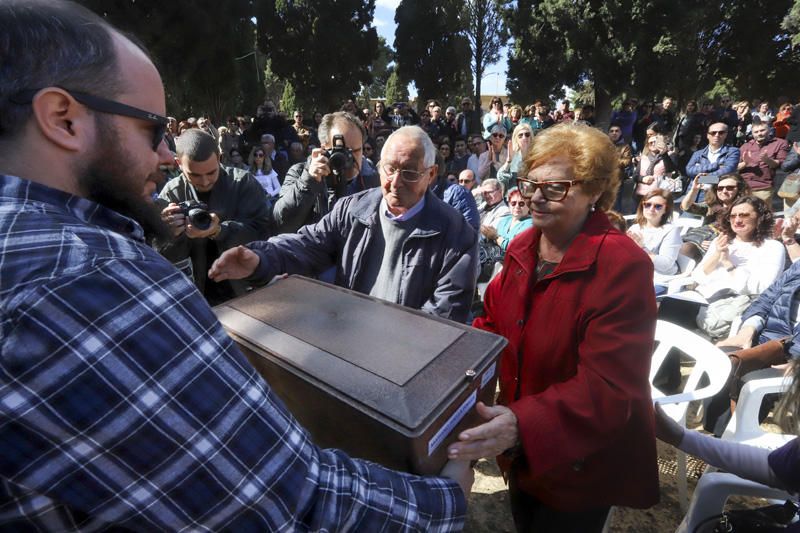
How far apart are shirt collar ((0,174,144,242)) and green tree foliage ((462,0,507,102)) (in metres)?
27.7

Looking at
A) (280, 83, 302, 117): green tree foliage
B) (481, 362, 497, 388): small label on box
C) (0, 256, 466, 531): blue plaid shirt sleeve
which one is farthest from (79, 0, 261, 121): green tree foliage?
(0, 256, 466, 531): blue plaid shirt sleeve

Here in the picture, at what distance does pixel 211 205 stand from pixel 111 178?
8.18 feet

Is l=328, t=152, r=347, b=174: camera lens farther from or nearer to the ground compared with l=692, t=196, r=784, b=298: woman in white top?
farther from the ground

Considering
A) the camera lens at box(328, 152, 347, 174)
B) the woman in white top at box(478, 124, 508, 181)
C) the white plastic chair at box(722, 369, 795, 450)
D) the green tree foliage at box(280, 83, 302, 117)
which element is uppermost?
the green tree foliage at box(280, 83, 302, 117)

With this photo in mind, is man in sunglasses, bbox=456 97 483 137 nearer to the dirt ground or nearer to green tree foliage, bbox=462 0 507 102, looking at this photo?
the dirt ground

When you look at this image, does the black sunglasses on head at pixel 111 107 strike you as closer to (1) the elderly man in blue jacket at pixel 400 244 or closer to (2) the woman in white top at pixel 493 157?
(1) the elderly man in blue jacket at pixel 400 244

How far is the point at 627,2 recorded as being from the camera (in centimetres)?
1650

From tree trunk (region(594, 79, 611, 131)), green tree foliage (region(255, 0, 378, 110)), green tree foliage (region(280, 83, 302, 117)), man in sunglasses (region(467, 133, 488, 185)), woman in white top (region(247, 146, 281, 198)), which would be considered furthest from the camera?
green tree foliage (region(280, 83, 302, 117))

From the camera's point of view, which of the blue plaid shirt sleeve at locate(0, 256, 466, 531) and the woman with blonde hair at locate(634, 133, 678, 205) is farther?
the woman with blonde hair at locate(634, 133, 678, 205)

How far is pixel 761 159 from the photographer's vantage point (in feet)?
21.0

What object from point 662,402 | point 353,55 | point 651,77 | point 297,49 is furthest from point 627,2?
point 662,402

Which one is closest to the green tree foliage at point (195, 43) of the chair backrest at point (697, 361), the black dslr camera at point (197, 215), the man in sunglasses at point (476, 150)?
the man in sunglasses at point (476, 150)

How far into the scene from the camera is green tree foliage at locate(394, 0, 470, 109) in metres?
27.4

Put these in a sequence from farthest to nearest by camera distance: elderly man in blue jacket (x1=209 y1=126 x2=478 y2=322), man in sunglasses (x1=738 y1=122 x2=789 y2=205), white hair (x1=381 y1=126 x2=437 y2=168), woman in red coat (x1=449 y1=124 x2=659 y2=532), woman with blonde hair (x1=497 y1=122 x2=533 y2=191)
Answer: man in sunglasses (x1=738 y1=122 x2=789 y2=205) → woman with blonde hair (x1=497 y1=122 x2=533 y2=191) → white hair (x1=381 y1=126 x2=437 y2=168) → elderly man in blue jacket (x1=209 y1=126 x2=478 y2=322) → woman in red coat (x1=449 y1=124 x2=659 y2=532)
